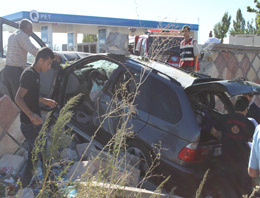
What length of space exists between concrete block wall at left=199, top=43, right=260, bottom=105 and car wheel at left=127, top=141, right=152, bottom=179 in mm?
5059

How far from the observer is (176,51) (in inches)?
380

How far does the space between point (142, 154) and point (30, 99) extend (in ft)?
5.22

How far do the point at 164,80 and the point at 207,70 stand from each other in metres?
4.85

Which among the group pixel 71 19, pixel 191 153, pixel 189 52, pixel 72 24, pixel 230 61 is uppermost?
pixel 71 19

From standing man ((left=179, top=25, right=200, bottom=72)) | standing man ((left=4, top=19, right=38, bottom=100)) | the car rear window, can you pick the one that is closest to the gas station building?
standing man ((left=179, top=25, right=200, bottom=72))

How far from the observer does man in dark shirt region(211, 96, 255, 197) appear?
11.5 ft

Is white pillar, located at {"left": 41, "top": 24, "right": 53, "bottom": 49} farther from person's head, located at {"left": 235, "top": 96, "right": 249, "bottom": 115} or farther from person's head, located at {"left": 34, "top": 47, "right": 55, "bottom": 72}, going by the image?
person's head, located at {"left": 235, "top": 96, "right": 249, "bottom": 115}

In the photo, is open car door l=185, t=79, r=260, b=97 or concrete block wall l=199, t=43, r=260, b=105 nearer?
open car door l=185, t=79, r=260, b=97

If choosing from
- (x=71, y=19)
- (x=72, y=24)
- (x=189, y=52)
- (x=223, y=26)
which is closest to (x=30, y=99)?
(x=189, y=52)

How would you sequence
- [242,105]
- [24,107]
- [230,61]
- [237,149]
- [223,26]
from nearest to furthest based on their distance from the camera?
1. [24,107]
2. [237,149]
3. [242,105]
4. [230,61]
5. [223,26]

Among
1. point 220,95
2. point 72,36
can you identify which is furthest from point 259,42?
point 220,95

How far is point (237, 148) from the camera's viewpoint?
358 centimetres

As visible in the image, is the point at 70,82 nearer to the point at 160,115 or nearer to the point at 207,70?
the point at 160,115

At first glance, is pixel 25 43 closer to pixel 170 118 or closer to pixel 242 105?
pixel 170 118
